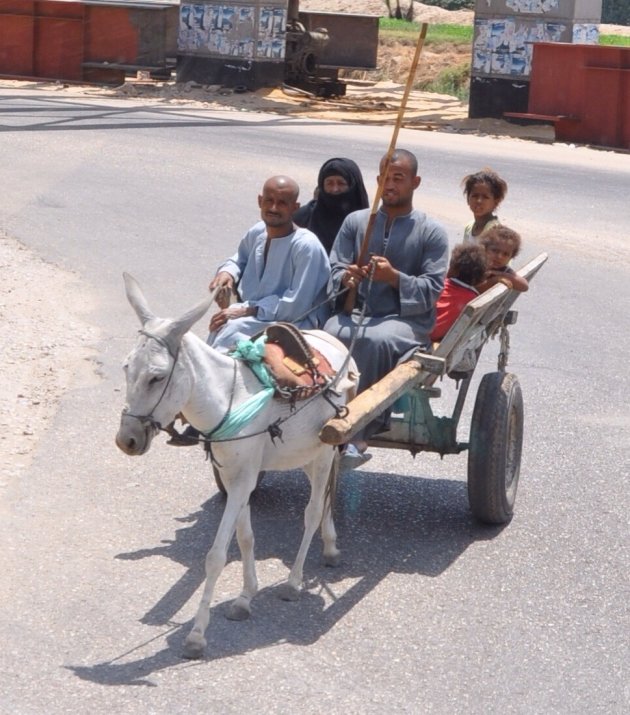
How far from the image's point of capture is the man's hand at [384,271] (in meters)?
6.68

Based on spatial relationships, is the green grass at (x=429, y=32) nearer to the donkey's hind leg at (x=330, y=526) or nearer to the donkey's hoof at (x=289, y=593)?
the donkey's hind leg at (x=330, y=526)

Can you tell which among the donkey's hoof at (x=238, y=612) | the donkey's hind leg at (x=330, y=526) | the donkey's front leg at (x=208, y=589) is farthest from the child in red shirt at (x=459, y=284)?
the donkey's front leg at (x=208, y=589)

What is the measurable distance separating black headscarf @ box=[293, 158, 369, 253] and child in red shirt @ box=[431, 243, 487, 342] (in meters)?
0.68

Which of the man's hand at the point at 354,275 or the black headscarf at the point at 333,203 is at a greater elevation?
the black headscarf at the point at 333,203

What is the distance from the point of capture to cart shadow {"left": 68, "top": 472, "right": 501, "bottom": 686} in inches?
223

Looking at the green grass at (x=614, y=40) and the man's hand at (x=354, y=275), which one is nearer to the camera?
the man's hand at (x=354, y=275)

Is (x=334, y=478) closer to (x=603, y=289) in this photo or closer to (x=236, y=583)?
(x=236, y=583)

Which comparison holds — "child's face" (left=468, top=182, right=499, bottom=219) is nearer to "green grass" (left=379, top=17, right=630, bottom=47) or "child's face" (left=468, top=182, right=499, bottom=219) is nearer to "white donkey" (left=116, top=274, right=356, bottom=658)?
"white donkey" (left=116, top=274, right=356, bottom=658)

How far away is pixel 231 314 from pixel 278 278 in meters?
0.29

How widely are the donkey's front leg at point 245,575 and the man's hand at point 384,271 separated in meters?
1.44

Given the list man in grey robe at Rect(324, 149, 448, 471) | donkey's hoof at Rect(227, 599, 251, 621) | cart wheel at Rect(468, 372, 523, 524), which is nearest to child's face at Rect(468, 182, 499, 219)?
man in grey robe at Rect(324, 149, 448, 471)

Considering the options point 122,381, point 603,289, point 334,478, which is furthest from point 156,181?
point 334,478

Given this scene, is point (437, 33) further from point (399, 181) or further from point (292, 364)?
point (292, 364)

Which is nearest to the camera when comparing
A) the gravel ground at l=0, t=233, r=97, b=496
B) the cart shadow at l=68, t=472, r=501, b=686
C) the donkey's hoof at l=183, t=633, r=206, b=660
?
the donkey's hoof at l=183, t=633, r=206, b=660
